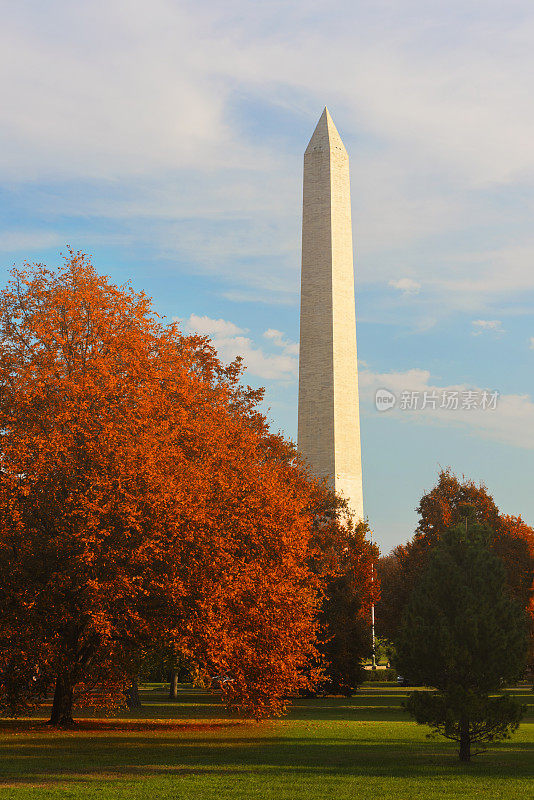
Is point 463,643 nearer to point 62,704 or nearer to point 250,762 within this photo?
point 250,762

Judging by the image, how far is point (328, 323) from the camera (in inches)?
2211

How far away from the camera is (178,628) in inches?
1056

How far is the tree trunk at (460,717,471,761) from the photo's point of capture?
21094mm

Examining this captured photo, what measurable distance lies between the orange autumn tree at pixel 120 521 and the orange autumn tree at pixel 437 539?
18.7 m

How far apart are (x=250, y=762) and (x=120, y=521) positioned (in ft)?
25.6

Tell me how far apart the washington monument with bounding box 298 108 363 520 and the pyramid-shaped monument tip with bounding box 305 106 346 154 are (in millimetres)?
58

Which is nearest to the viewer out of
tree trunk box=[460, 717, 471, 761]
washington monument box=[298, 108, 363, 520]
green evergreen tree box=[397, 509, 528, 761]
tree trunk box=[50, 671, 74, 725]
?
green evergreen tree box=[397, 509, 528, 761]

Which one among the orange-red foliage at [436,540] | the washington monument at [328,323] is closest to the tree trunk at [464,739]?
the orange-red foliage at [436,540]

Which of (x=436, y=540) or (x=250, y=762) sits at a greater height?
(x=436, y=540)

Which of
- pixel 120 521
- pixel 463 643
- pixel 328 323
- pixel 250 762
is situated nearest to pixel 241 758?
pixel 250 762

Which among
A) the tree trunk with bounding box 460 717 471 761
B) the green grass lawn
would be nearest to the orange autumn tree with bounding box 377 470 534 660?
the green grass lawn

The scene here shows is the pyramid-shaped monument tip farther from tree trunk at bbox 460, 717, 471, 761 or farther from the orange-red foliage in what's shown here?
tree trunk at bbox 460, 717, 471, 761

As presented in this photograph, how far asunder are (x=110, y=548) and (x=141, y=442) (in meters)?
3.00

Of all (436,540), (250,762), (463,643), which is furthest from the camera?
(436,540)
